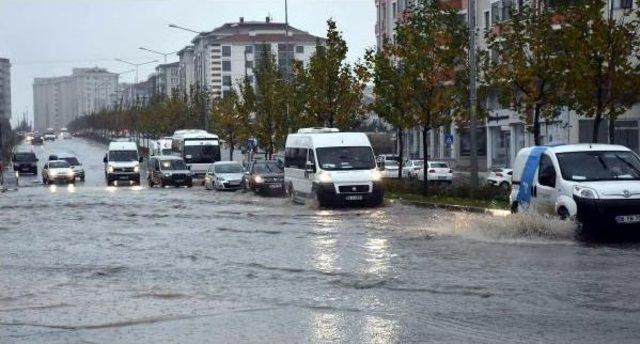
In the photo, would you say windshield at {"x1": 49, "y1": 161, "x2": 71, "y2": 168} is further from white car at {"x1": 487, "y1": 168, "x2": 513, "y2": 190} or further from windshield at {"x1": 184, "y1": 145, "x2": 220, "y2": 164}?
white car at {"x1": 487, "y1": 168, "x2": 513, "y2": 190}

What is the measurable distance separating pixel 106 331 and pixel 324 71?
122ft

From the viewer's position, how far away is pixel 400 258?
16.9m

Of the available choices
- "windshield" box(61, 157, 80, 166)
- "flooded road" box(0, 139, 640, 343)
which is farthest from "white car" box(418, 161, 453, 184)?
"flooded road" box(0, 139, 640, 343)

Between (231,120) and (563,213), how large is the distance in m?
55.9

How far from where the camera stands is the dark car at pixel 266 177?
42938mm

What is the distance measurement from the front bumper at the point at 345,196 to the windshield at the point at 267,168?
43.9 feet

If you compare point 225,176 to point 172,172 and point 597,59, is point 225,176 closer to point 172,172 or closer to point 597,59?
point 172,172

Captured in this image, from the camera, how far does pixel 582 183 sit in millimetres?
18562

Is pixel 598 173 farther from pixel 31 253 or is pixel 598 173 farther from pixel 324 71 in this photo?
pixel 324 71

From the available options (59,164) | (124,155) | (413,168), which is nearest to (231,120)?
(124,155)

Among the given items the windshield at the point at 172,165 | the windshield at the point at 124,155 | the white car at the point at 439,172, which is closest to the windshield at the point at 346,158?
the white car at the point at 439,172

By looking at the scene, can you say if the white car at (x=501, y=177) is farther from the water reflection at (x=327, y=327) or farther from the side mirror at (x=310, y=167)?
the water reflection at (x=327, y=327)

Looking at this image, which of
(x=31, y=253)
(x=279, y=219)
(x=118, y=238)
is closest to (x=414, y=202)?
(x=279, y=219)

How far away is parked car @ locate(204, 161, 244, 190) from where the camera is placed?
155 feet
